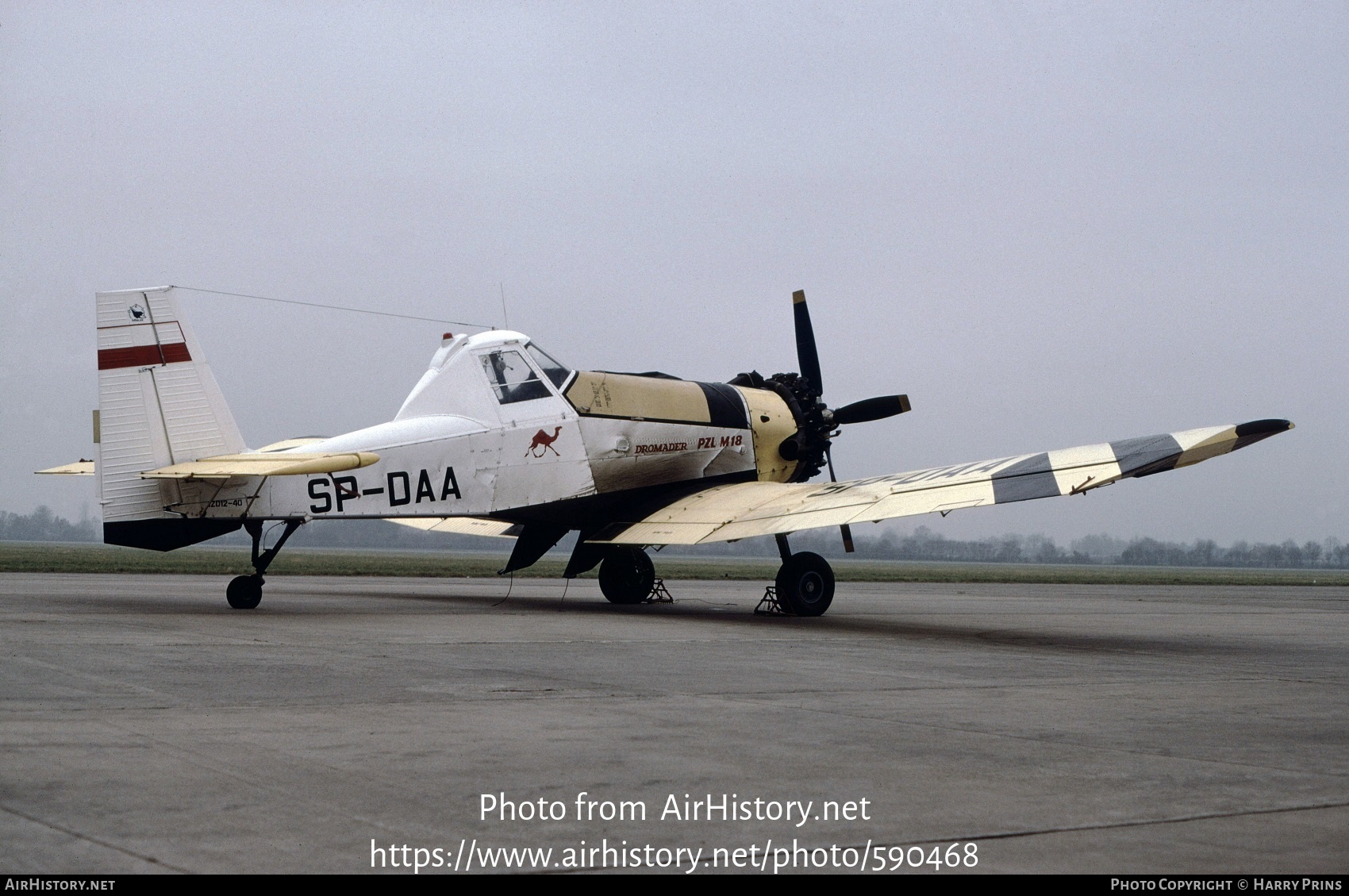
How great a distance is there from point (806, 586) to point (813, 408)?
4.76 meters

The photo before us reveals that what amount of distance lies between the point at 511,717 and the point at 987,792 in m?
3.24

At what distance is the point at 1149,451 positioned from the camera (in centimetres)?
1527

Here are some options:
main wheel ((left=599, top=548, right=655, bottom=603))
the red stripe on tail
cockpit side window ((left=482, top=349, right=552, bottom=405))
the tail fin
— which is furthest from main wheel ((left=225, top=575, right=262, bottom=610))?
main wheel ((left=599, top=548, right=655, bottom=603))

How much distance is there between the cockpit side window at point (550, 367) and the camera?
19719mm

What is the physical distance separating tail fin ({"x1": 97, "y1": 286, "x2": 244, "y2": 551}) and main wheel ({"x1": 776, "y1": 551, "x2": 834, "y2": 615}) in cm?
809

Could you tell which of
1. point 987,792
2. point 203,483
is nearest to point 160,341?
point 203,483

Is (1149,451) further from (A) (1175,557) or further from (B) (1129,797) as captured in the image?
(A) (1175,557)

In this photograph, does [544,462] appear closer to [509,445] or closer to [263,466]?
[509,445]

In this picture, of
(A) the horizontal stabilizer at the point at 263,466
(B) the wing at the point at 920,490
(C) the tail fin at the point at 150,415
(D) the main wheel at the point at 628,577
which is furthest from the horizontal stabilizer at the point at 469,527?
(C) the tail fin at the point at 150,415

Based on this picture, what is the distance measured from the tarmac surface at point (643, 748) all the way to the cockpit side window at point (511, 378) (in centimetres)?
524

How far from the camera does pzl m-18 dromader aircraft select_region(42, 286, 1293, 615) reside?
16.5m

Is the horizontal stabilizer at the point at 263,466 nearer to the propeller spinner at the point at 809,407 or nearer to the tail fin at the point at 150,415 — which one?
the tail fin at the point at 150,415

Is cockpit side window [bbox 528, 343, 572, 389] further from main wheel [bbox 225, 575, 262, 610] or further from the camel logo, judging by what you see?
main wheel [bbox 225, 575, 262, 610]

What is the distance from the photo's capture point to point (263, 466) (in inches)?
622
